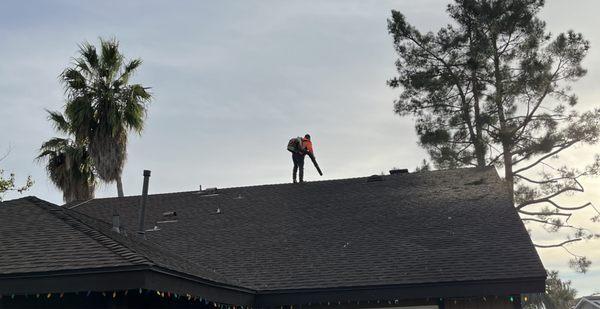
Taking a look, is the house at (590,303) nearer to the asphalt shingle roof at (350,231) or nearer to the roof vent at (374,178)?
the asphalt shingle roof at (350,231)

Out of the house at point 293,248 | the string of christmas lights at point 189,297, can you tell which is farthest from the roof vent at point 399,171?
the string of christmas lights at point 189,297

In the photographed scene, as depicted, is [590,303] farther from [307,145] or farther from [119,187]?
[119,187]

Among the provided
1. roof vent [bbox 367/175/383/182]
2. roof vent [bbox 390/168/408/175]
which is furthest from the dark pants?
roof vent [bbox 390/168/408/175]

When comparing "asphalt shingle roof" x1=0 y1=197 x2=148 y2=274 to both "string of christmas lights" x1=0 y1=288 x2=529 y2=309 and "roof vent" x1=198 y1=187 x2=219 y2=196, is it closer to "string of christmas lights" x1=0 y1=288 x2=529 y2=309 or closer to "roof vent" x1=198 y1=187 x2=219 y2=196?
"string of christmas lights" x1=0 y1=288 x2=529 y2=309

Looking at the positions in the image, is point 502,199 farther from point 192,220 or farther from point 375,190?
point 192,220

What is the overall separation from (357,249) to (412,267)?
169 centimetres

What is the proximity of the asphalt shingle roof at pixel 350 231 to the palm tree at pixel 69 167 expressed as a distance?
17.5 ft

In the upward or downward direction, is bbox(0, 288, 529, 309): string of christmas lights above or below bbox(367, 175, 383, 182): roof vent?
below

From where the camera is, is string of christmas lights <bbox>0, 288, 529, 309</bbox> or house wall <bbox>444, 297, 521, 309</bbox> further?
house wall <bbox>444, 297, 521, 309</bbox>

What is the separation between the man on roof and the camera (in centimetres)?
2252

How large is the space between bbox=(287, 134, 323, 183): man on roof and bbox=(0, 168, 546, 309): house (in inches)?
64.5

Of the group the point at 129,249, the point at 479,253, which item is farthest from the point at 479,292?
the point at 129,249

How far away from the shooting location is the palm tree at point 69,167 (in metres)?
27.2

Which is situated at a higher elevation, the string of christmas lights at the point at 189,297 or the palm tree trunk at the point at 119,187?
the palm tree trunk at the point at 119,187
